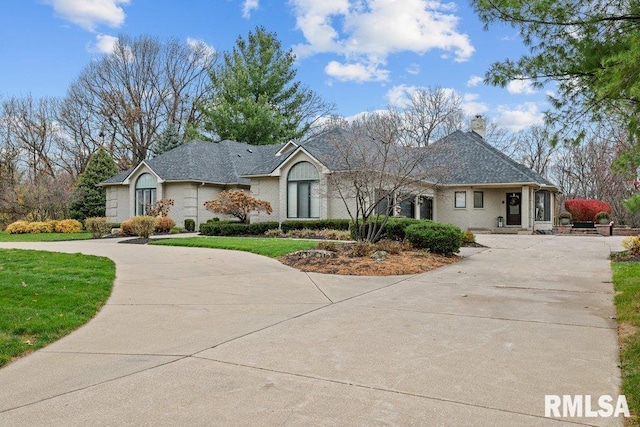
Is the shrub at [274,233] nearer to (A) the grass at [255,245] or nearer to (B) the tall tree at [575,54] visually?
(A) the grass at [255,245]

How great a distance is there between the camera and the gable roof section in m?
26.3

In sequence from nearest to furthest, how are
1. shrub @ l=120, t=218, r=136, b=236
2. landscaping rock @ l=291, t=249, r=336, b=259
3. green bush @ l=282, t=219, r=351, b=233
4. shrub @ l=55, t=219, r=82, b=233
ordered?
landscaping rock @ l=291, t=249, r=336, b=259 < green bush @ l=282, t=219, r=351, b=233 < shrub @ l=120, t=218, r=136, b=236 < shrub @ l=55, t=219, r=82, b=233

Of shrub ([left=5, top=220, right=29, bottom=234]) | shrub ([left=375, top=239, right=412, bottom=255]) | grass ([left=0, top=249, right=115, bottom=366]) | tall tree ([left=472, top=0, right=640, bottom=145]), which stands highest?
tall tree ([left=472, top=0, right=640, bottom=145])

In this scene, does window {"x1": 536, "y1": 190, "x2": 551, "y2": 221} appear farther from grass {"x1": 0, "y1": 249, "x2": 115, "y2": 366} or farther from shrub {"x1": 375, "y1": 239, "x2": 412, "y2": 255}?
grass {"x1": 0, "y1": 249, "x2": 115, "y2": 366}

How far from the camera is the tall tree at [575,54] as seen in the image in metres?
5.59

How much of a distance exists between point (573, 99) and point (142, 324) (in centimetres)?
694

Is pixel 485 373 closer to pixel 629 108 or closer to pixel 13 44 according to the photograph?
pixel 629 108

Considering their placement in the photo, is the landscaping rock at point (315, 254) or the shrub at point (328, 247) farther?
the shrub at point (328, 247)

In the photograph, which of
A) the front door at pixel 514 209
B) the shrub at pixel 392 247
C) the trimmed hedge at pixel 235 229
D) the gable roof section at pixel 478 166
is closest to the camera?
the shrub at pixel 392 247

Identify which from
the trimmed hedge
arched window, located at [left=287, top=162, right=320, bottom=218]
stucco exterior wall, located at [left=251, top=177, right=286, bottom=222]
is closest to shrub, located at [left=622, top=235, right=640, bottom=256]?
arched window, located at [left=287, top=162, right=320, bottom=218]

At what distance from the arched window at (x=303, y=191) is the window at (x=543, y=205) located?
563 inches

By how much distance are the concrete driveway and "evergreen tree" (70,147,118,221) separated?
24367 mm

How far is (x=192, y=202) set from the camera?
25688 millimetres

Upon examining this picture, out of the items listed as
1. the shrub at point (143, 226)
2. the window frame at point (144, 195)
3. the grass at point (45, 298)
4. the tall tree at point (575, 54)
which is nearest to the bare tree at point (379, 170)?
the tall tree at point (575, 54)
